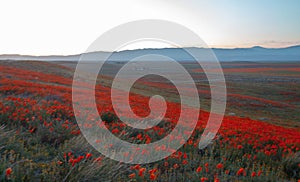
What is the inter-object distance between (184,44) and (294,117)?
22846 mm

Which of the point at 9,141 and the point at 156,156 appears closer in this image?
the point at 9,141

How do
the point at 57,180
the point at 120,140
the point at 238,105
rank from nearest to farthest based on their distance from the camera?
the point at 57,180 < the point at 120,140 < the point at 238,105

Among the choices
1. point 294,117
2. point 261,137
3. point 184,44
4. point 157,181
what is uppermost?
point 184,44

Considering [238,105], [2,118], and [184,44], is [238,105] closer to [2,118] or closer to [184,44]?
[184,44]

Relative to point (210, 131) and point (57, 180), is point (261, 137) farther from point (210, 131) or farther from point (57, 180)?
point (57, 180)

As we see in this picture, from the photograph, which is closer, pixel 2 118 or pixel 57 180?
pixel 57 180

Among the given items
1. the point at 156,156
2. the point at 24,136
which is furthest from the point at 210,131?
the point at 24,136

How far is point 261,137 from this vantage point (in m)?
8.80

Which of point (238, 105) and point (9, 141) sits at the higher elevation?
point (9, 141)

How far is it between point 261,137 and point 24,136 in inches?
286

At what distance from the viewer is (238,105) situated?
31.9m

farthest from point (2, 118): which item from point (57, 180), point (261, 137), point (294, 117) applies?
point (294, 117)

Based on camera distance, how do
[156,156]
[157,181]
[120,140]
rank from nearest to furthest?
1. [157,181]
2. [156,156]
3. [120,140]

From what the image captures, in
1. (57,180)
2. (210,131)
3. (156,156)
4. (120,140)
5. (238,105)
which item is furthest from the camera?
(238,105)
